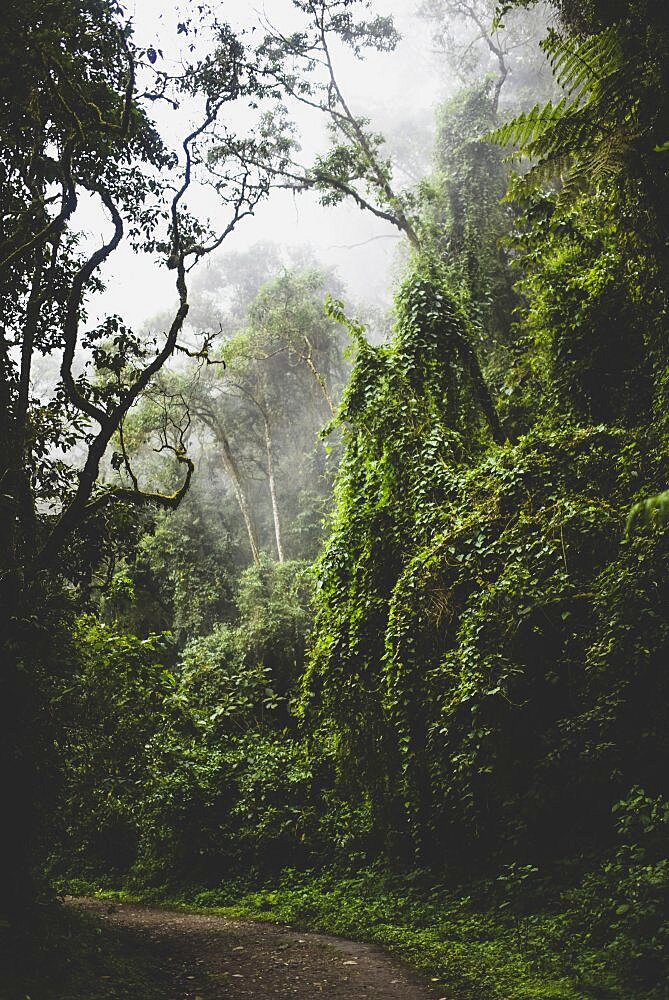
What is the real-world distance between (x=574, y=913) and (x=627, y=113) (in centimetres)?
539

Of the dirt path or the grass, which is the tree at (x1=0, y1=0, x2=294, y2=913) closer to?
the dirt path

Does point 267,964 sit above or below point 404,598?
below

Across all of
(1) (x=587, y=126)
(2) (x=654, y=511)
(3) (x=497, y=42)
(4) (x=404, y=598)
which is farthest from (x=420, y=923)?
(3) (x=497, y=42)

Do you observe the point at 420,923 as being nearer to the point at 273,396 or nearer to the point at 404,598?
the point at 404,598

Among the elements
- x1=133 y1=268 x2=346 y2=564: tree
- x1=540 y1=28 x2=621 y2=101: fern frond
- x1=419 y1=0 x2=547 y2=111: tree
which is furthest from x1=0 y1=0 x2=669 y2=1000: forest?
x1=419 y1=0 x2=547 y2=111: tree

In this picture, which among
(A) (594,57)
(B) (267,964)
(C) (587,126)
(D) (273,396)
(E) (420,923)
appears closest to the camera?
(A) (594,57)

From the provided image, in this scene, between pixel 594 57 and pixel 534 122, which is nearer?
pixel 594 57

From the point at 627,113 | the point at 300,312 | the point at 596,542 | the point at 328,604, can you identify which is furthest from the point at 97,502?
the point at 300,312

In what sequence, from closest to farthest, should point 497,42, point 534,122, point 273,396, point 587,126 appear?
point 587,126 < point 534,122 < point 273,396 < point 497,42

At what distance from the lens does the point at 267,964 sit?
5.78 m

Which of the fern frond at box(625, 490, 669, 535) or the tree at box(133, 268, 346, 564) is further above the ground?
the tree at box(133, 268, 346, 564)

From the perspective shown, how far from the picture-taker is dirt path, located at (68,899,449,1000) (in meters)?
4.89

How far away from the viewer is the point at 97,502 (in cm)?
627

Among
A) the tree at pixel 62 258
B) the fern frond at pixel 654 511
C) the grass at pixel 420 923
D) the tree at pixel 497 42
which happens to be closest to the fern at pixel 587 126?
the fern frond at pixel 654 511
